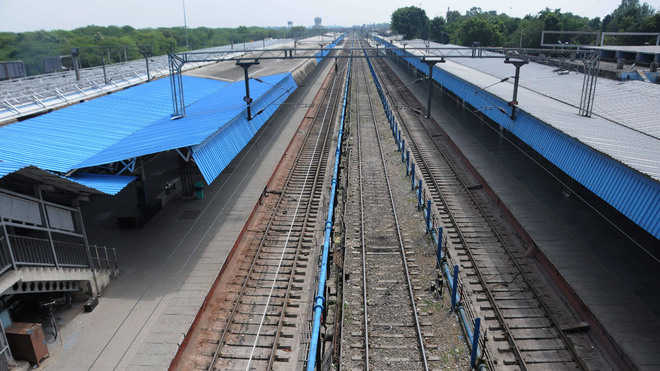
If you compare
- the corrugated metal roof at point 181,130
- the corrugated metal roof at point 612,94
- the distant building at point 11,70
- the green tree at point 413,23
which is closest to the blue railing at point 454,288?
the corrugated metal roof at point 612,94

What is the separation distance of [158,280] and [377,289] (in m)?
6.46

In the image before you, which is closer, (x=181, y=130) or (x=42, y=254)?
(x=42, y=254)

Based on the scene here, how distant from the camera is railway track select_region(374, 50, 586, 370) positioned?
10.5 m

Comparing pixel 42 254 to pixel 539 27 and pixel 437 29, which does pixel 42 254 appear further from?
pixel 437 29

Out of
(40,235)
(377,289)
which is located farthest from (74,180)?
(377,289)

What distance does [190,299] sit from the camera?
12.5m

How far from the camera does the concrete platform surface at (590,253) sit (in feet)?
36.3

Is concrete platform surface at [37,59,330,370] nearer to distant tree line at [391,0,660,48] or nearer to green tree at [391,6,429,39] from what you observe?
distant tree line at [391,0,660,48]

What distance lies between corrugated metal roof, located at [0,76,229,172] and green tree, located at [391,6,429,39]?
316 ft

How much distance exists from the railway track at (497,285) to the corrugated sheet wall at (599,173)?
10.3ft

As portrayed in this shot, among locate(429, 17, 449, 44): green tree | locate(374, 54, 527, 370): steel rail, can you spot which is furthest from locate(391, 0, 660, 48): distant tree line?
locate(374, 54, 527, 370): steel rail

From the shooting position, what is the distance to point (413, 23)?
114 metres

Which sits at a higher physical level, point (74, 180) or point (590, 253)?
point (74, 180)

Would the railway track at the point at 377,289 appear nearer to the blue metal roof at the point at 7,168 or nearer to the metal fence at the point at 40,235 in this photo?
the metal fence at the point at 40,235
